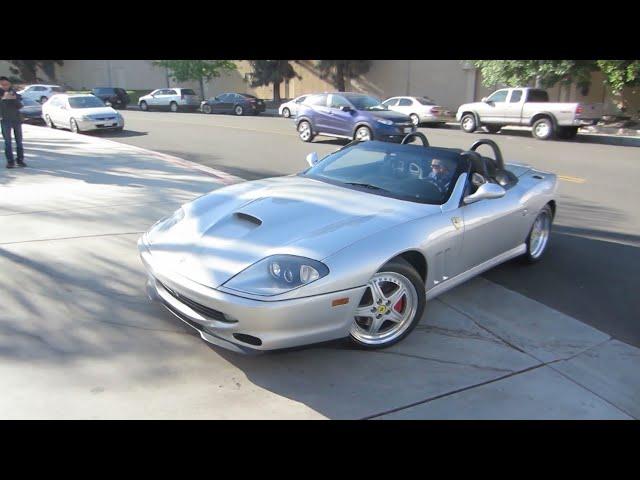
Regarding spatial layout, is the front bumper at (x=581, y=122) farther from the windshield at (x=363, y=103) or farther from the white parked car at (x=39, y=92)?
the white parked car at (x=39, y=92)

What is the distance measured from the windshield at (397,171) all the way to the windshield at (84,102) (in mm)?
15327

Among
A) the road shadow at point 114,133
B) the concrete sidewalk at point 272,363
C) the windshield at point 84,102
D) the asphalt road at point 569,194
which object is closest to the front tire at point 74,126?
the road shadow at point 114,133

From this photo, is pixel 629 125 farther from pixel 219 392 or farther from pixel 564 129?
pixel 219 392

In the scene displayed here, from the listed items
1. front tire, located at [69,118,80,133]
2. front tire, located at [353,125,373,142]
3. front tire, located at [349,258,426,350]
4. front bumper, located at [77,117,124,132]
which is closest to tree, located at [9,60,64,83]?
front tire, located at [69,118,80,133]

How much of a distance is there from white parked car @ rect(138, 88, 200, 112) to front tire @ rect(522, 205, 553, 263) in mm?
30384

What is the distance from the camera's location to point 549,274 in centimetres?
528

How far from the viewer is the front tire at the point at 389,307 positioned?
3.52 m

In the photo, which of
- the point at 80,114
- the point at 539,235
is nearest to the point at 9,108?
the point at 80,114

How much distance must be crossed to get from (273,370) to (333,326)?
1.56 feet

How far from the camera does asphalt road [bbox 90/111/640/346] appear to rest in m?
4.73

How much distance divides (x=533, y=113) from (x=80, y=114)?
50.2 feet

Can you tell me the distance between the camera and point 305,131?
16.4 metres

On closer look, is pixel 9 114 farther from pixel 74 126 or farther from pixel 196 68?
pixel 196 68
